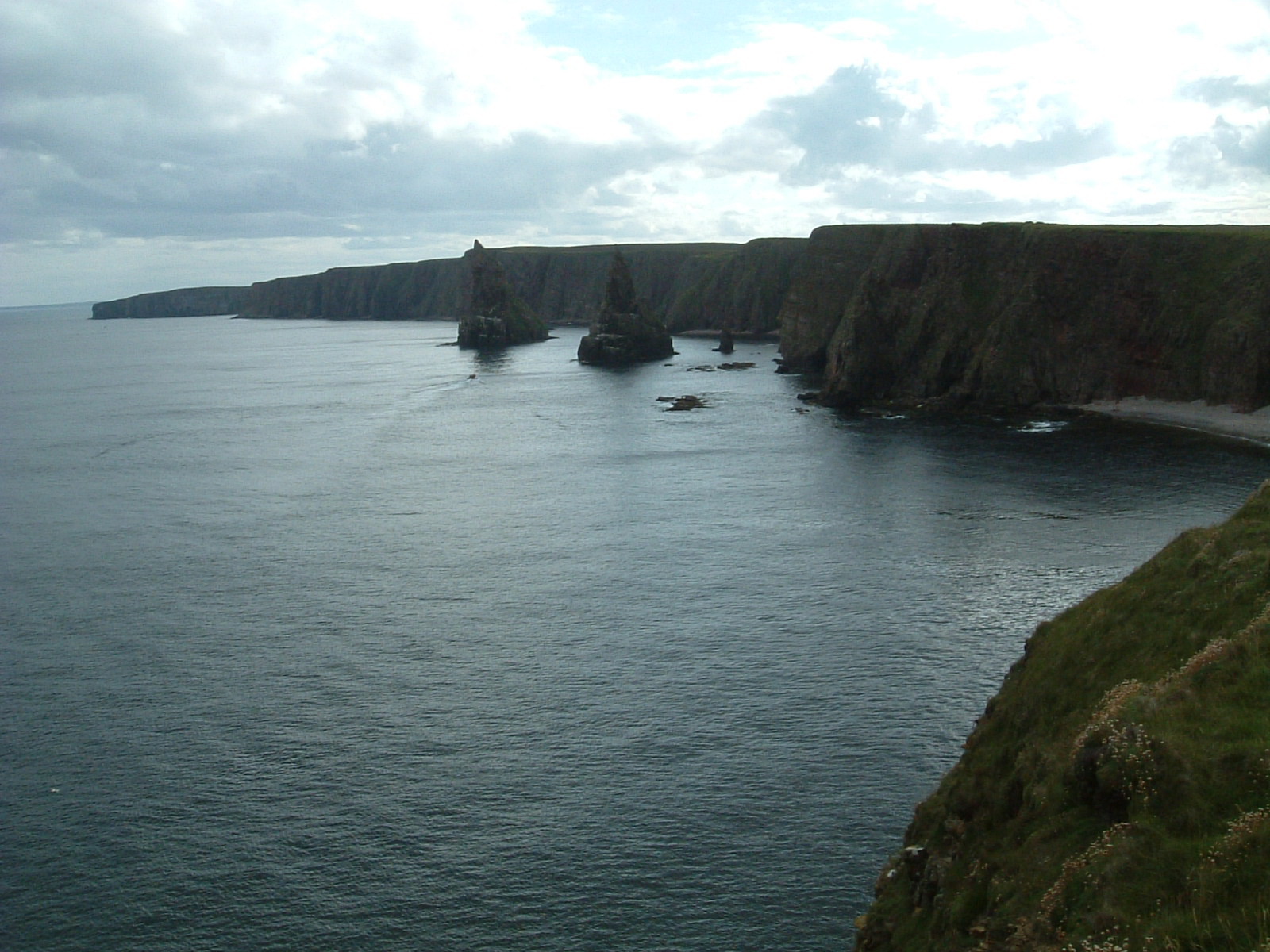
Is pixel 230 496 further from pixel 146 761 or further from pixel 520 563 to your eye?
pixel 146 761

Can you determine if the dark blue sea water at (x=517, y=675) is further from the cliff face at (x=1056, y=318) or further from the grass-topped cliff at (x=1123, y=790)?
the cliff face at (x=1056, y=318)

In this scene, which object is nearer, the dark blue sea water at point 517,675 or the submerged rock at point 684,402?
the dark blue sea water at point 517,675

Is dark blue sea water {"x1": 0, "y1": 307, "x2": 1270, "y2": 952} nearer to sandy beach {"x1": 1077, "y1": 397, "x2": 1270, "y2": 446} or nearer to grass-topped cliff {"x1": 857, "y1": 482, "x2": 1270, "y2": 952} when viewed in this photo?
sandy beach {"x1": 1077, "y1": 397, "x2": 1270, "y2": 446}

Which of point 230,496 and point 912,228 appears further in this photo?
point 912,228

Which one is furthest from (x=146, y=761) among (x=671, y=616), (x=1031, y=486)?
(x=1031, y=486)

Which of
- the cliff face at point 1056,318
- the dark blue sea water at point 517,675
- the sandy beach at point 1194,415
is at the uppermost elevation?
the cliff face at point 1056,318

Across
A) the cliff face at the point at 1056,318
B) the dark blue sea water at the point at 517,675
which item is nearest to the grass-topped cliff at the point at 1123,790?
the dark blue sea water at the point at 517,675

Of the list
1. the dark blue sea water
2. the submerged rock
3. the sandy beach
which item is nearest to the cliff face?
the sandy beach

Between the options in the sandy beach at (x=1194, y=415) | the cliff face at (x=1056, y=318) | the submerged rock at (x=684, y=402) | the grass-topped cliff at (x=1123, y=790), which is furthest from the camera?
the submerged rock at (x=684, y=402)
